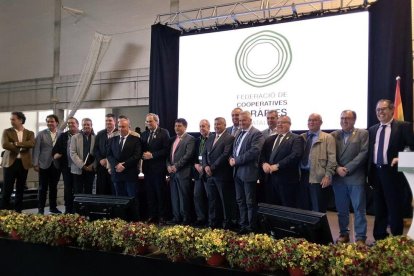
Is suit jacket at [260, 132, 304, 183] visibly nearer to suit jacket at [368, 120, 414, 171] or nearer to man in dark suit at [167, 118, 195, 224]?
suit jacket at [368, 120, 414, 171]

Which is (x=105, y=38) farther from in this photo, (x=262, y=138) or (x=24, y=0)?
(x=262, y=138)

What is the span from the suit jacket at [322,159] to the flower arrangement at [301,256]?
1631 mm

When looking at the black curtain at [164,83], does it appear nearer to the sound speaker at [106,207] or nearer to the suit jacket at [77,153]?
the suit jacket at [77,153]

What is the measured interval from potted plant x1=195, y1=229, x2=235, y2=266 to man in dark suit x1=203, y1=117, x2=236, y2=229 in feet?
5.85

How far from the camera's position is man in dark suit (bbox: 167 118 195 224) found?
4.26m

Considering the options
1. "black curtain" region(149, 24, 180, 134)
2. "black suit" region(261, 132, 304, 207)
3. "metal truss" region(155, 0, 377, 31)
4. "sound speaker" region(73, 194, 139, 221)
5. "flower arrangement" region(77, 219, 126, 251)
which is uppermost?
"metal truss" region(155, 0, 377, 31)

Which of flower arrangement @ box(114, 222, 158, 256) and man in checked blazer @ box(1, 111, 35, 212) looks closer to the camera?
flower arrangement @ box(114, 222, 158, 256)

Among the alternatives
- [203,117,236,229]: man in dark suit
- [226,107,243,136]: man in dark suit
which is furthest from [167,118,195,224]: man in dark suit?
[226,107,243,136]: man in dark suit

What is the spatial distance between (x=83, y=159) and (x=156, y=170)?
93 centimetres

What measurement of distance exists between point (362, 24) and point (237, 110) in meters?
1.99

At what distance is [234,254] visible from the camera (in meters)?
2.11

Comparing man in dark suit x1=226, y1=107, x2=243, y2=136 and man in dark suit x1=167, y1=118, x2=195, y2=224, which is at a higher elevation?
man in dark suit x1=226, y1=107, x2=243, y2=136

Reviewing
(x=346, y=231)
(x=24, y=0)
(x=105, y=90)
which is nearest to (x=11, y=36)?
(x=24, y=0)

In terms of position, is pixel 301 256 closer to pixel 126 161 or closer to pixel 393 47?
pixel 126 161
